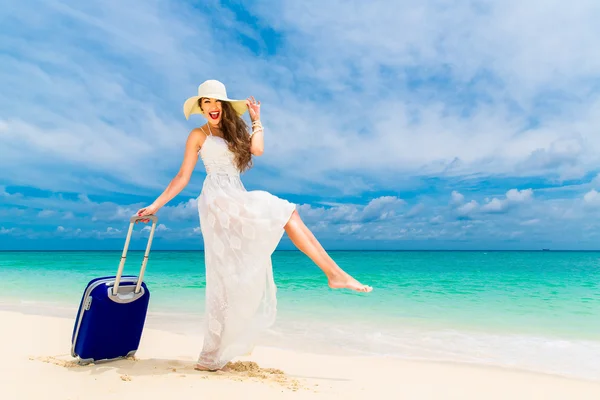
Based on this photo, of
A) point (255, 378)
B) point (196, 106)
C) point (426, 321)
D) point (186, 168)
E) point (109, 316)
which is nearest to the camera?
point (255, 378)

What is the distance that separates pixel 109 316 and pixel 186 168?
1202mm

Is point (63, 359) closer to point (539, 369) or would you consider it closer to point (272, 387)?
point (272, 387)

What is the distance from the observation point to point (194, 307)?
27.9 ft

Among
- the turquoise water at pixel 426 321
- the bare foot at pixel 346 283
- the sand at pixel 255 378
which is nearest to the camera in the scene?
the sand at pixel 255 378

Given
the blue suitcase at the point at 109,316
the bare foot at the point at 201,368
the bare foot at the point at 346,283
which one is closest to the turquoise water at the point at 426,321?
the bare foot at the point at 201,368

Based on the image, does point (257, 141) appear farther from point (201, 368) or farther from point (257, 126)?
point (201, 368)

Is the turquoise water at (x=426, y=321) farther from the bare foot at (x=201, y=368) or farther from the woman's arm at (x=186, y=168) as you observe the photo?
the woman's arm at (x=186, y=168)

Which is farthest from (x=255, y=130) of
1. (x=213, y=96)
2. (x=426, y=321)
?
(x=426, y=321)

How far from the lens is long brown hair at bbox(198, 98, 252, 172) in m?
3.51

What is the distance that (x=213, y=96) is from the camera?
3.44 meters

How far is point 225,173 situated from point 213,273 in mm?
745

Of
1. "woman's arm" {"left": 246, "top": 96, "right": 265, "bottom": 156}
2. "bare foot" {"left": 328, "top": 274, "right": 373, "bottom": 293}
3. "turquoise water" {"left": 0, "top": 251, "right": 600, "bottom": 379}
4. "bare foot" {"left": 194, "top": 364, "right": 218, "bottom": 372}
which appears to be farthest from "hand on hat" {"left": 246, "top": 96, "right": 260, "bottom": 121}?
"turquoise water" {"left": 0, "top": 251, "right": 600, "bottom": 379}

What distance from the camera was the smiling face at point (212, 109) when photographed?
3525 mm

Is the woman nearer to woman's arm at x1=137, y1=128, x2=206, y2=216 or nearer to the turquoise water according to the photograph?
woman's arm at x1=137, y1=128, x2=206, y2=216
